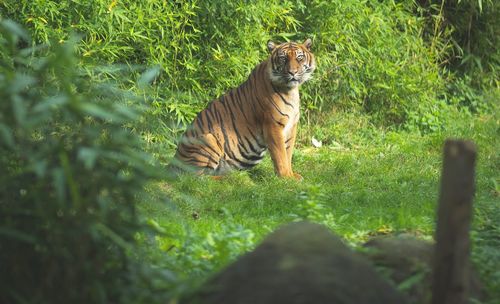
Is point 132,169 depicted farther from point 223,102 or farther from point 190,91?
point 190,91

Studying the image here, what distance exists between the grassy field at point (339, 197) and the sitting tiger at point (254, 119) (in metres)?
0.28

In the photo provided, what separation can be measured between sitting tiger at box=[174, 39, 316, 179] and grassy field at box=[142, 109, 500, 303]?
0.91 feet

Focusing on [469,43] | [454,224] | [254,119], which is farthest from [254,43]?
[454,224]

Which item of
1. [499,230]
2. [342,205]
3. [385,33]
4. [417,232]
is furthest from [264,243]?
[385,33]

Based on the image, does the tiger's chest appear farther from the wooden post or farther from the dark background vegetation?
the wooden post

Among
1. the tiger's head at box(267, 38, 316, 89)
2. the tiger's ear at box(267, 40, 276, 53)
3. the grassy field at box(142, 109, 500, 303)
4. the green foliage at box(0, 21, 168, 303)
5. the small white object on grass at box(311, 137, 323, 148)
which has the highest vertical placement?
the tiger's ear at box(267, 40, 276, 53)

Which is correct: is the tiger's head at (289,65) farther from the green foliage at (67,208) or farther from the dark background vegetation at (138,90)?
the green foliage at (67,208)

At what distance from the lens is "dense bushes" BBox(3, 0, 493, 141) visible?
28.0 ft

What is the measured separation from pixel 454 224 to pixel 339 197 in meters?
3.81

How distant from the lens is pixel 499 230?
198 inches

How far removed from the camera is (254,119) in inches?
333

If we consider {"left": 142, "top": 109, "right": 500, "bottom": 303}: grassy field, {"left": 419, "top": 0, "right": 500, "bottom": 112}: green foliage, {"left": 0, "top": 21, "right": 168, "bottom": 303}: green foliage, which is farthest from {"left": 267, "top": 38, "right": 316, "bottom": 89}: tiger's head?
{"left": 0, "top": 21, "right": 168, "bottom": 303}: green foliage

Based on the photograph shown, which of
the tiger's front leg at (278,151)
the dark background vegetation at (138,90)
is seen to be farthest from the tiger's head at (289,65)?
the dark background vegetation at (138,90)

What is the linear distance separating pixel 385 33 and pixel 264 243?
7.80 meters
